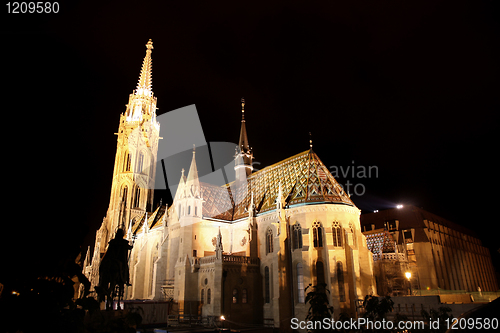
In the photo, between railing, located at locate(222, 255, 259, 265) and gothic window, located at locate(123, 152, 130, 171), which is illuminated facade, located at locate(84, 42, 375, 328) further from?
gothic window, located at locate(123, 152, 130, 171)

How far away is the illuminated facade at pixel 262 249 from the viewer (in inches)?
1174

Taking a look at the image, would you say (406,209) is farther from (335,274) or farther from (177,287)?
(177,287)

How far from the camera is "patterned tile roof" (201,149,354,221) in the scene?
33.6 m

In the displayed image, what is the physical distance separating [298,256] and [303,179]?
8463 mm

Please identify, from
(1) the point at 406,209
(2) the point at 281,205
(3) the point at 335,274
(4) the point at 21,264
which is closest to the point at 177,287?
(2) the point at 281,205

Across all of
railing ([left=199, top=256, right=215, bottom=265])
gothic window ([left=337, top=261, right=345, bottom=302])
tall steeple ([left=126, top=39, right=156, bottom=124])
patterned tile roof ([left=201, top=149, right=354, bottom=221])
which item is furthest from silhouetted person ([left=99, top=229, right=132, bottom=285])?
tall steeple ([left=126, top=39, right=156, bottom=124])

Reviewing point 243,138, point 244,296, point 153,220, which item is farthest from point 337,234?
point 153,220

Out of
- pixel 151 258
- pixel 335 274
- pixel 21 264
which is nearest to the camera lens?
pixel 21 264

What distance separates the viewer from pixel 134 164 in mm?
62344

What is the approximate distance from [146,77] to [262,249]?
54.6m

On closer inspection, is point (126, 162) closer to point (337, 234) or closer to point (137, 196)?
point (137, 196)

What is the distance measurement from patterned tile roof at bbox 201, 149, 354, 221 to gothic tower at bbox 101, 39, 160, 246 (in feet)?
75.9

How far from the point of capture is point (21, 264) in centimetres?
621

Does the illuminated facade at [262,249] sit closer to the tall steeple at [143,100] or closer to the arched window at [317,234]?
the arched window at [317,234]
